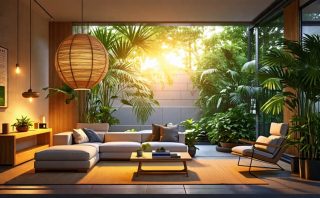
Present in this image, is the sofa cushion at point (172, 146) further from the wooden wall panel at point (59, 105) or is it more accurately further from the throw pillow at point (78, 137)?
the wooden wall panel at point (59, 105)

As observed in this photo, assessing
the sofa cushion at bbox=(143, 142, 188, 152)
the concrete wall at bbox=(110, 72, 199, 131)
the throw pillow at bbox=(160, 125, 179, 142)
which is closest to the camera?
the sofa cushion at bbox=(143, 142, 188, 152)

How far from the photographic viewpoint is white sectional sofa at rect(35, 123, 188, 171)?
611 centimetres

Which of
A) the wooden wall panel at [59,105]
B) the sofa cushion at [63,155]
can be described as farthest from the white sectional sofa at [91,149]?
the wooden wall panel at [59,105]

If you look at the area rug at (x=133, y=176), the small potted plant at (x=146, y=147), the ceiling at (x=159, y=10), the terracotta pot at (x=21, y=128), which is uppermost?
the ceiling at (x=159, y=10)

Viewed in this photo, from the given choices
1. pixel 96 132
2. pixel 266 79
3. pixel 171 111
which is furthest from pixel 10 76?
pixel 171 111

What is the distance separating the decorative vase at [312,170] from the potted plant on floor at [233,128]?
3.65 m

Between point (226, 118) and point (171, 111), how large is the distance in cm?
238

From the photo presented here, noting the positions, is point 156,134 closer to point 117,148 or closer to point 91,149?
point 117,148

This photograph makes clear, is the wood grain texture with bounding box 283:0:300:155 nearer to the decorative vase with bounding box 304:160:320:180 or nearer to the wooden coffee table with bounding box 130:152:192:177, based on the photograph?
the decorative vase with bounding box 304:160:320:180

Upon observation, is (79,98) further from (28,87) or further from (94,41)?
(94,41)

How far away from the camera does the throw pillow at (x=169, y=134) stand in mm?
7703

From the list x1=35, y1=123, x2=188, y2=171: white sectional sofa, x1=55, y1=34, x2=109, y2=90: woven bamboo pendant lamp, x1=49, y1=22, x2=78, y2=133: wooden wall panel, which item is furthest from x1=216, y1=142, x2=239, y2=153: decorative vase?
x1=55, y1=34, x2=109, y2=90: woven bamboo pendant lamp

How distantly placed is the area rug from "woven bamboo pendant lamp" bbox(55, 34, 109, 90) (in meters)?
1.59

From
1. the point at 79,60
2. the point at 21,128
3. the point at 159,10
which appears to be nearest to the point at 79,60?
the point at 79,60
